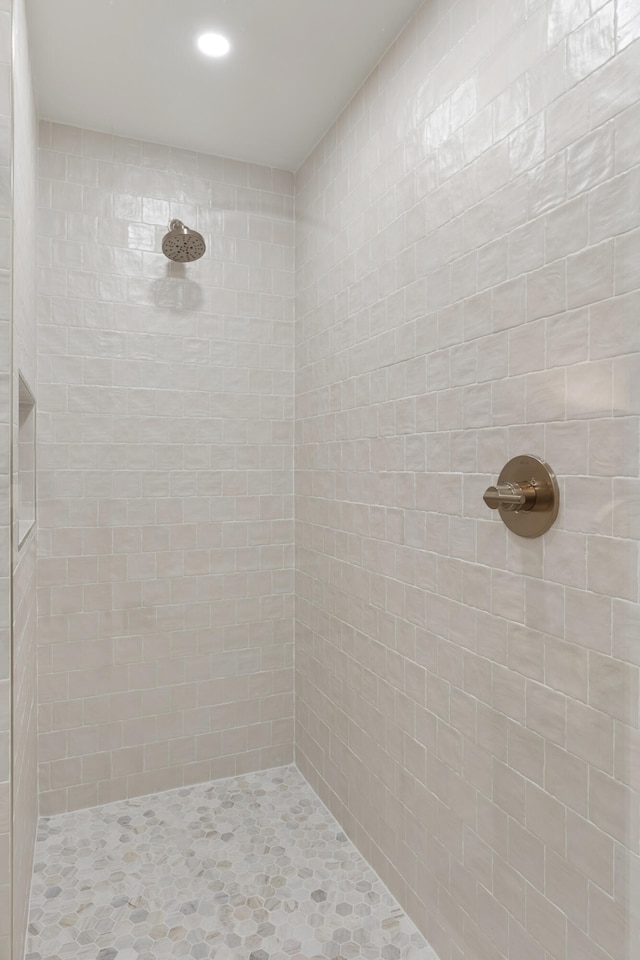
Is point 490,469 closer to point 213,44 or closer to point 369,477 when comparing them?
point 369,477

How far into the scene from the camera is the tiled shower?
3.52ft

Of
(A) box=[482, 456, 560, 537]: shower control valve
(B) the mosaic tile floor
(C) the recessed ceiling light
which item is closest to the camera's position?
(A) box=[482, 456, 560, 537]: shower control valve

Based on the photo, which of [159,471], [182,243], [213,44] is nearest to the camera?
[213,44]

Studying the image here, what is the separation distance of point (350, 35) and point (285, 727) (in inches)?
99.1

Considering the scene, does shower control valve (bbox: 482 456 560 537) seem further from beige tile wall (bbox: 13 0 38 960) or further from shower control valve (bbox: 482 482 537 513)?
beige tile wall (bbox: 13 0 38 960)

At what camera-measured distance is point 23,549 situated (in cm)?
160

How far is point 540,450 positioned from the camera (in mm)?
1186

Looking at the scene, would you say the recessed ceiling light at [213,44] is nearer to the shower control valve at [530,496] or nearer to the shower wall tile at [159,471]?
the shower wall tile at [159,471]

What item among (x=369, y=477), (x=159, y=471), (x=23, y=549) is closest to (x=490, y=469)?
(x=369, y=477)

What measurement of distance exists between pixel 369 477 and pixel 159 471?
906 mm

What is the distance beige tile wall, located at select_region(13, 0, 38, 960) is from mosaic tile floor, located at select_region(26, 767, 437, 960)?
123 millimetres

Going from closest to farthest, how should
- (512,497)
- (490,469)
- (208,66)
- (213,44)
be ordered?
(512,497) < (490,469) < (213,44) < (208,66)

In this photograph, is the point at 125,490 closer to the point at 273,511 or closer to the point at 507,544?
the point at 273,511

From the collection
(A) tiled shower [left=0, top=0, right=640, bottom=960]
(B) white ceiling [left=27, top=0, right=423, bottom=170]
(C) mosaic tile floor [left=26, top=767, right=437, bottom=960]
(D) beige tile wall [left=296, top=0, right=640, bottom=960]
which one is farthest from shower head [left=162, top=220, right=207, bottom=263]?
(C) mosaic tile floor [left=26, top=767, right=437, bottom=960]
